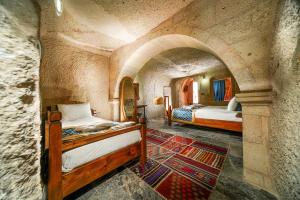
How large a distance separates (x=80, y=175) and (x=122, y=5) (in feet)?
7.94

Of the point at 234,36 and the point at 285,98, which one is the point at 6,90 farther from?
the point at 234,36

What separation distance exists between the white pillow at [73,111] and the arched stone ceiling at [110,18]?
1.65 m

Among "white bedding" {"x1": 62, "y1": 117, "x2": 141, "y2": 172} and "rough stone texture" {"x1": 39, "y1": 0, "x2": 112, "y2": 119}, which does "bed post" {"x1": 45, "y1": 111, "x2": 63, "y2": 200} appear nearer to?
"white bedding" {"x1": 62, "y1": 117, "x2": 141, "y2": 172}

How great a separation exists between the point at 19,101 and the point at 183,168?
2.08m

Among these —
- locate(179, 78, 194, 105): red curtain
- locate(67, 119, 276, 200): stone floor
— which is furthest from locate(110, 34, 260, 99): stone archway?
locate(179, 78, 194, 105): red curtain

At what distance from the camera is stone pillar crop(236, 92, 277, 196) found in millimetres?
1388

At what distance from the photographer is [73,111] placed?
111 inches

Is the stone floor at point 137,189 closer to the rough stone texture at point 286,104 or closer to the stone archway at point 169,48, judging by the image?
the rough stone texture at point 286,104

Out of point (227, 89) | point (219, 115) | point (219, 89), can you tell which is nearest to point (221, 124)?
point (219, 115)

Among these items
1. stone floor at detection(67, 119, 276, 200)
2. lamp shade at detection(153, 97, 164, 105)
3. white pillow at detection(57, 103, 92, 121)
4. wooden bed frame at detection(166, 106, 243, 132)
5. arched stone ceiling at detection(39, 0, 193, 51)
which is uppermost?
arched stone ceiling at detection(39, 0, 193, 51)

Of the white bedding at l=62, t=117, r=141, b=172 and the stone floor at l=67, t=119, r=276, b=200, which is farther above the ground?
the white bedding at l=62, t=117, r=141, b=172

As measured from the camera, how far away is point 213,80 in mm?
6547

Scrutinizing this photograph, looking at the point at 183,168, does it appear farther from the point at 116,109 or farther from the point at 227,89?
the point at 227,89

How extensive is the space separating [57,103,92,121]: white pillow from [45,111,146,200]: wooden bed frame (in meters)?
1.44
